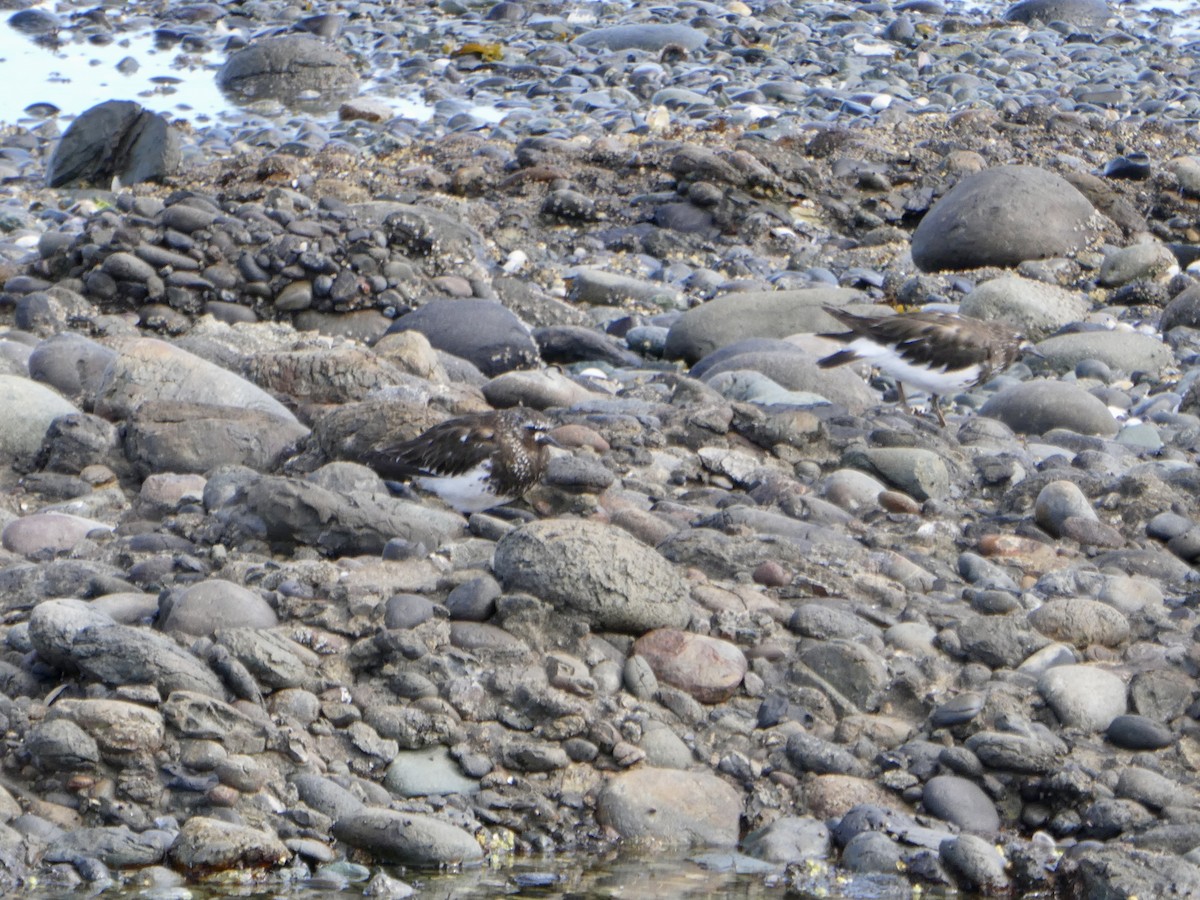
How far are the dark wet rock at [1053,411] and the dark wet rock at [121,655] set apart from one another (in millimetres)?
5629

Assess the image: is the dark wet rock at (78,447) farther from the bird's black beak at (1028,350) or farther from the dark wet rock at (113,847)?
the bird's black beak at (1028,350)

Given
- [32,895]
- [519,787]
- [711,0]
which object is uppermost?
[32,895]

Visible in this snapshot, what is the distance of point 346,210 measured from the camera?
1177cm

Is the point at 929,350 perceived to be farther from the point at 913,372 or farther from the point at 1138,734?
the point at 1138,734

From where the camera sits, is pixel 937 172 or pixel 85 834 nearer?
pixel 85 834

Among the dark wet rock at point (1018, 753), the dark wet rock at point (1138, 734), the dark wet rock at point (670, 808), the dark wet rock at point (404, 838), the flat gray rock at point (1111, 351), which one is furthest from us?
the flat gray rock at point (1111, 351)

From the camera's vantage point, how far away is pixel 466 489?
6434 millimetres

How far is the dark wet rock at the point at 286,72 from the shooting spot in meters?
19.5

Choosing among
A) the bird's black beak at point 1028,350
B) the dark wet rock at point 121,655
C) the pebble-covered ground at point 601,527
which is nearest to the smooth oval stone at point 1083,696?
the pebble-covered ground at point 601,527

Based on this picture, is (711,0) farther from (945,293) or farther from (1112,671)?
(1112,671)

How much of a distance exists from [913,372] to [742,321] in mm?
2060

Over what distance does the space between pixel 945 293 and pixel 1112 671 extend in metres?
7.11

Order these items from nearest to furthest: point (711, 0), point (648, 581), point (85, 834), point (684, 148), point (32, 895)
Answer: point (32, 895) → point (85, 834) → point (648, 581) → point (684, 148) → point (711, 0)

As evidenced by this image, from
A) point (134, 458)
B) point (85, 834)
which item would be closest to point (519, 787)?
point (85, 834)
